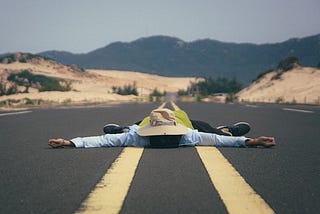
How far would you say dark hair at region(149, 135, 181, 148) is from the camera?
6.51 m

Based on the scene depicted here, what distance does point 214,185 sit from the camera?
408cm

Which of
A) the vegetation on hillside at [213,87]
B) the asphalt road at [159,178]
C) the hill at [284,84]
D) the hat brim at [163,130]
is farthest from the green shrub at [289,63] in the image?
the hat brim at [163,130]

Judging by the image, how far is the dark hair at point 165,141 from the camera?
651cm

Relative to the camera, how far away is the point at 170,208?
336 cm

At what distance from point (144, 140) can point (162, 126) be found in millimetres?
506

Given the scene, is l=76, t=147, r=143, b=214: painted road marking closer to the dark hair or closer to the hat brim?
the hat brim

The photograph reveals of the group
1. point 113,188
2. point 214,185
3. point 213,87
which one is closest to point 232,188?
point 214,185

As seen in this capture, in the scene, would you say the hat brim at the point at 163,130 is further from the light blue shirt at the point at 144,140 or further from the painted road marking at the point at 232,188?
the painted road marking at the point at 232,188

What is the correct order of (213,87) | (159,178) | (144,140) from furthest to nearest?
(213,87)
(144,140)
(159,178)

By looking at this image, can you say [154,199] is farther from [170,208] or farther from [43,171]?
[43,171]

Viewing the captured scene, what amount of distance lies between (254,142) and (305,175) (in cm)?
192

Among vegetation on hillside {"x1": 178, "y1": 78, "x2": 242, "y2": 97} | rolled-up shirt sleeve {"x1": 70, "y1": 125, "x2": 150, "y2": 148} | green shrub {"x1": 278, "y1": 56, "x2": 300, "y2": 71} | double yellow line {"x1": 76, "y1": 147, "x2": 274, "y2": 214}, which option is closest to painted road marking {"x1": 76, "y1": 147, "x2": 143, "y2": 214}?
double yellow line {"x1": 76, "y1": 147, "x2": 274, "y2": 214}

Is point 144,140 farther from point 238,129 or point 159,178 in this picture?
point 159,178

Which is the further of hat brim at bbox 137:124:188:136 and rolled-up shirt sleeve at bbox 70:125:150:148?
rolled-up shirt sleeve at bbox 70:125:150:148
